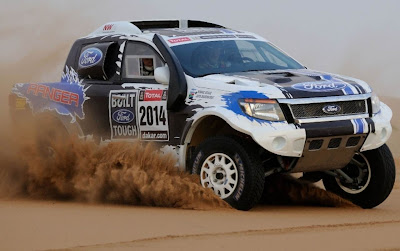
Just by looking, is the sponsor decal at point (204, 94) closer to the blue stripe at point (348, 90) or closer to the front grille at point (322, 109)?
the front grille at point (322, 109)

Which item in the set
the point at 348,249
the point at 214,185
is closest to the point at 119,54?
the point at 214,185

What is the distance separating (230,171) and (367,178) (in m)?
1.58

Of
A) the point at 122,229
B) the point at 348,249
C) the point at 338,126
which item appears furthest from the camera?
the point at 338,126

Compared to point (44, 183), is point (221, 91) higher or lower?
higher

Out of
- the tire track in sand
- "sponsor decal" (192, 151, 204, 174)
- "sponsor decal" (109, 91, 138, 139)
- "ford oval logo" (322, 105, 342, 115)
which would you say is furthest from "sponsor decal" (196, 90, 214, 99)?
the tire track in sand

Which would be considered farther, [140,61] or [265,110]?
[140,61]

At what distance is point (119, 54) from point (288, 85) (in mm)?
2260

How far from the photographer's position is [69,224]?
7.73 meters

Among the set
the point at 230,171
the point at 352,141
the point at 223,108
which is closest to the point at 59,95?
the point at 223,108

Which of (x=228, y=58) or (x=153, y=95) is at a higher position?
(x=228, y=58)

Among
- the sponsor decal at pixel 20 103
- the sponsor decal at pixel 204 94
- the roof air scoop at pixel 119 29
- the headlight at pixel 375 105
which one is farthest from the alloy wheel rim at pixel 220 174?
the sponsor decal at pixel 20 103

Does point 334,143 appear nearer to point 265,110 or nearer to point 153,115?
point 265,110

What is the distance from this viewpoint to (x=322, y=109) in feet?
29.4

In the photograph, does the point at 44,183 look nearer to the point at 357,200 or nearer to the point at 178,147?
the point at 178,147
